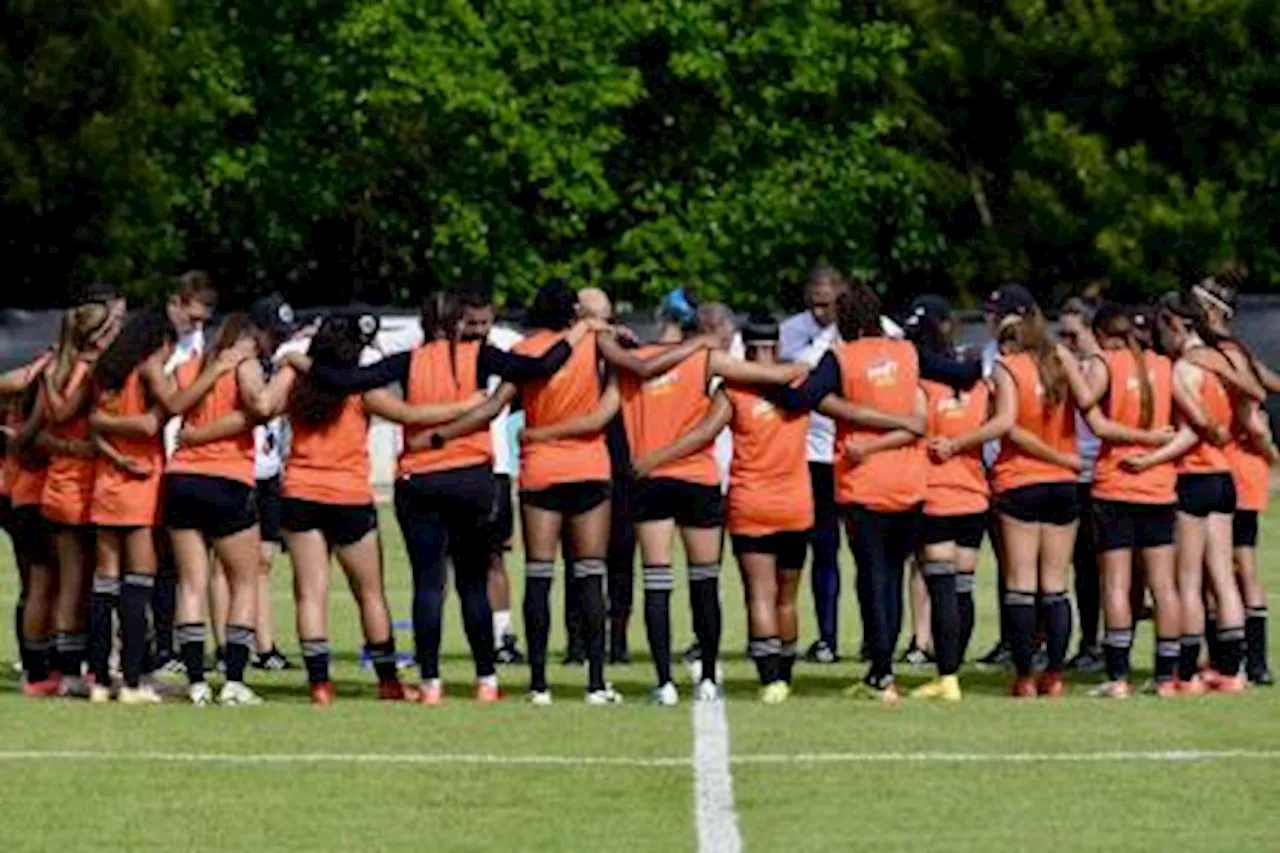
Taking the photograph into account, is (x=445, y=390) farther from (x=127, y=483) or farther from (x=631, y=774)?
(x=631, y=774)

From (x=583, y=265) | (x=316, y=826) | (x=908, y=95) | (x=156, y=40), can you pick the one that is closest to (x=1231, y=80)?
(x=908, y=95)

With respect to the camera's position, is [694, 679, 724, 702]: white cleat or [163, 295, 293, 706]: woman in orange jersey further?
[694, 679, 724, 702]: white cleat

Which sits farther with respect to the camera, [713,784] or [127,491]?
[127,491]

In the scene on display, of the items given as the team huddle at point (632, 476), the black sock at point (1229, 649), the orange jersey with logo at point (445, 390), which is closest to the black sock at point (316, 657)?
the team huddle at point (632, 476)

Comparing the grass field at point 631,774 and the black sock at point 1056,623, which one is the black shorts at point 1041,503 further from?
the grass field at point 631,774

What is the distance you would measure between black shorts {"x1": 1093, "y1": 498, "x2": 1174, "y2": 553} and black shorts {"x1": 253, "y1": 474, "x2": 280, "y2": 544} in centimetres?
475

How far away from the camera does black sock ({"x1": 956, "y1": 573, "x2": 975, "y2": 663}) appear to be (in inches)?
922

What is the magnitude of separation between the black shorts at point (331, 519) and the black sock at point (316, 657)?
1.52ft

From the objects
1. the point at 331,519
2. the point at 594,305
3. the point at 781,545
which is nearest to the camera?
the point at 331,519

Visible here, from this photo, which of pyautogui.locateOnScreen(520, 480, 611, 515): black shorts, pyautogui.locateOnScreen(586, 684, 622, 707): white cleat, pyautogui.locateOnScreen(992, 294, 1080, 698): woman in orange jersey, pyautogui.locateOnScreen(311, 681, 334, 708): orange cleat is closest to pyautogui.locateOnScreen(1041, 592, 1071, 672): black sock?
pyautogui.locateOnScreen(992, 294, 1080, 698): woman in orange jersey

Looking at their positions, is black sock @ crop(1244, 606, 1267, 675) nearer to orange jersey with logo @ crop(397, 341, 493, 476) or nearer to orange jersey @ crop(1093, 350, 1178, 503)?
orange jersey @ crop(1093, 350, 1178, 503)

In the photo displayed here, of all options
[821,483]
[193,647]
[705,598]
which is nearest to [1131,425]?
[705,598]

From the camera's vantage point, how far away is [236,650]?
23031 mm

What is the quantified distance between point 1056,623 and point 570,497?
2433 mm
